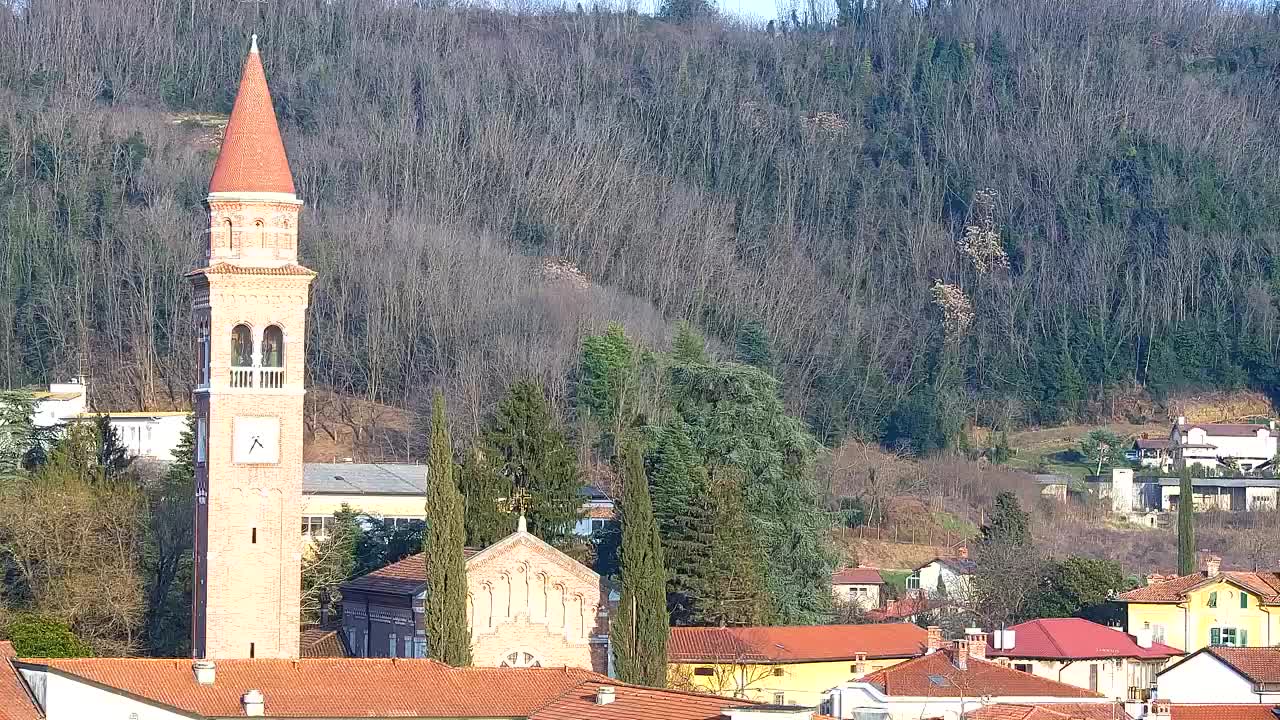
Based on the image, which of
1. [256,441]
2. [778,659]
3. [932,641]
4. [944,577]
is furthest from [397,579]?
[944,577]

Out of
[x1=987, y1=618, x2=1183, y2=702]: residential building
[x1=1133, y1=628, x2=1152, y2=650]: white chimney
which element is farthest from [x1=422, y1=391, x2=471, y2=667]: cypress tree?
[x1=1133, y1=628, x2=1152, y2=650]: white chimney

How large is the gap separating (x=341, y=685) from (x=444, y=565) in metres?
5.72

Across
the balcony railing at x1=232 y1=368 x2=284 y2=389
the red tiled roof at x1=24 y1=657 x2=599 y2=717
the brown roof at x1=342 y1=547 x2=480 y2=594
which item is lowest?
the brown roof at x1=342 y1=547 x2=480 y2=594

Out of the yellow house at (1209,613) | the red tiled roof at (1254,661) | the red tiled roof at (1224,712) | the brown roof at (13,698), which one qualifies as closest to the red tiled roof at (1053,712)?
the red tiled roof at (1224,712)

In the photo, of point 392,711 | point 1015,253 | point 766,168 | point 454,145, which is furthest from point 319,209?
point 392,711

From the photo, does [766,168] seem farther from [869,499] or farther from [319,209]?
[869,499]

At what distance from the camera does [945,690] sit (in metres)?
40.9

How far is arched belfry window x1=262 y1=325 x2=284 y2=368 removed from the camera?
45.5 m

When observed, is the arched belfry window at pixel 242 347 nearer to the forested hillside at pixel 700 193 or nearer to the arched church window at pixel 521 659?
the arched church window at pixel 521 659

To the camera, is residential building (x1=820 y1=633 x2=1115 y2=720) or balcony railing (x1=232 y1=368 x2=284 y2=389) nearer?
residential building (x1=820 y1=633 x2=1115 y2=720)

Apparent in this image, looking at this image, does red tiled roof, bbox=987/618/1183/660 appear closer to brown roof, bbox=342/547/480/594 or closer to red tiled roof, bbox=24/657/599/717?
brown roof, bbox=342/547/480/594

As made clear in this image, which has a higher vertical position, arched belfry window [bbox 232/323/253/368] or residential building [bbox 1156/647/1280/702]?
arched belfry window [bbox 232/323/253/368]

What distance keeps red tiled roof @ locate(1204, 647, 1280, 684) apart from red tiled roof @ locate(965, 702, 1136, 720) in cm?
751

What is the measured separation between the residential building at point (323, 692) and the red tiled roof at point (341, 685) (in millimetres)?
15
